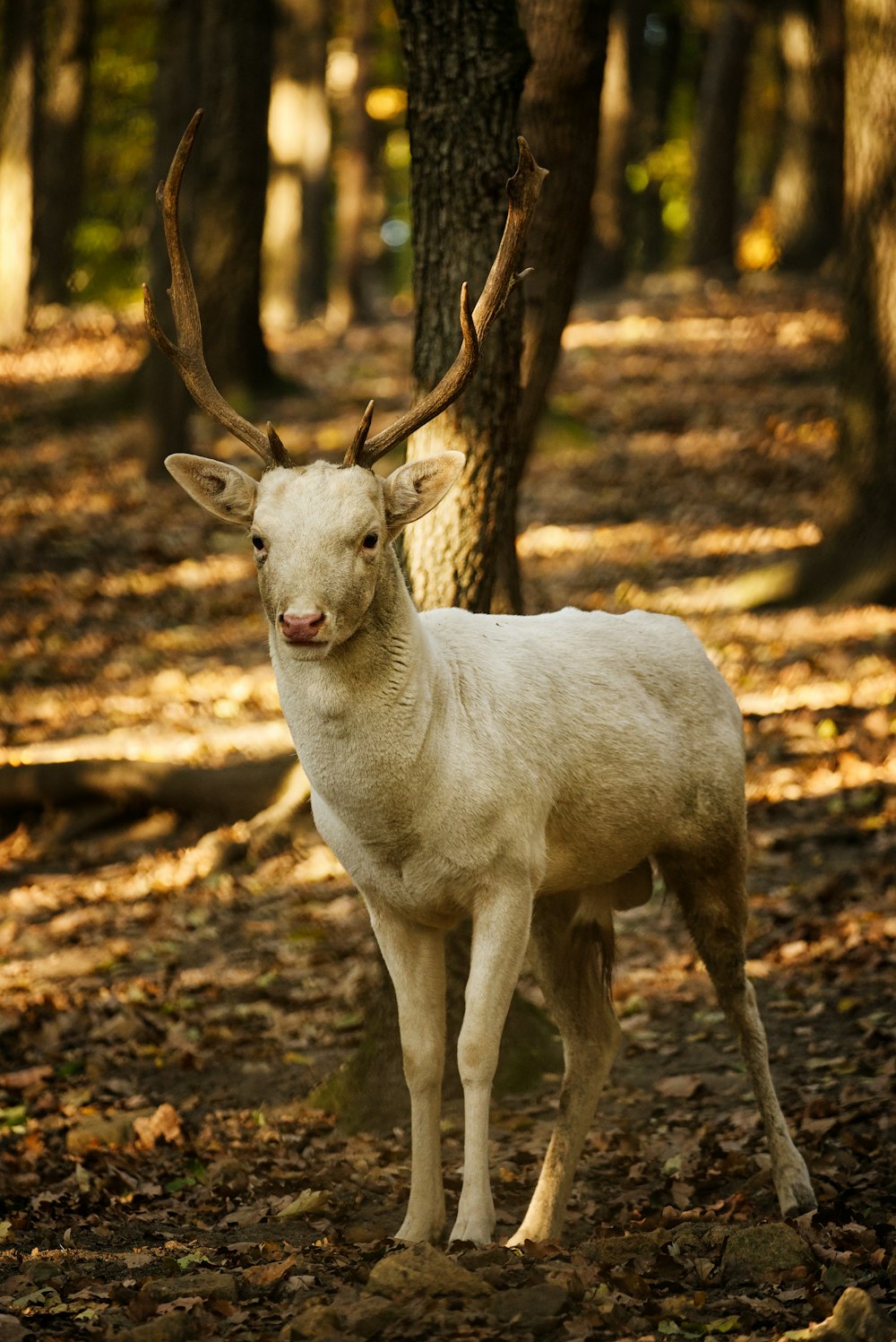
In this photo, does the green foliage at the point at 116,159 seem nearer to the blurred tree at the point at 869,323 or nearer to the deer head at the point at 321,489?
the blurred tree at the point at 869,323

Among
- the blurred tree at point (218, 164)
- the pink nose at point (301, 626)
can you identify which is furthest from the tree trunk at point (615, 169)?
the pink nose at point (301, 626)

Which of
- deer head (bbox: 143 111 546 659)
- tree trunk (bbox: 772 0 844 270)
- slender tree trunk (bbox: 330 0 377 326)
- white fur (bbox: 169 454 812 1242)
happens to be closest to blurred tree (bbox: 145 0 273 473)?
slender tree trunk (bbox: 330 0 377 326)

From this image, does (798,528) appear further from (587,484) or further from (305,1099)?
(305,1099)

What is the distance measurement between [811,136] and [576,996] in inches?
756

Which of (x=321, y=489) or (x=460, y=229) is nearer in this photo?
(x=321, y=489)

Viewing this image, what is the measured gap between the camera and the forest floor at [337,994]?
170 inches

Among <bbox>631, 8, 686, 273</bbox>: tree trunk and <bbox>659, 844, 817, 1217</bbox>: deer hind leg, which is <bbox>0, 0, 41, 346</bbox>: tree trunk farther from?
<bbox>659, 844, 817, 1217</bbox>: deer hind leg

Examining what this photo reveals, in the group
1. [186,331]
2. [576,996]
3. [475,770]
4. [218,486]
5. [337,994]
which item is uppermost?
[186,331]

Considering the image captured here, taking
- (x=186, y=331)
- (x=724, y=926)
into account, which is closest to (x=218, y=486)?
(x=186, y=331)

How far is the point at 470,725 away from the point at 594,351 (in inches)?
564

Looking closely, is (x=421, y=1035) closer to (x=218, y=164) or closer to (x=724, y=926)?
(x=724, y=926)

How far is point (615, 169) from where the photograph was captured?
78.6 feet

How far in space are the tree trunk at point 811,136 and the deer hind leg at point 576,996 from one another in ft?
59.9

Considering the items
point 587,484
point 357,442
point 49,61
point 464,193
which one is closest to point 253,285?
point 587,484
